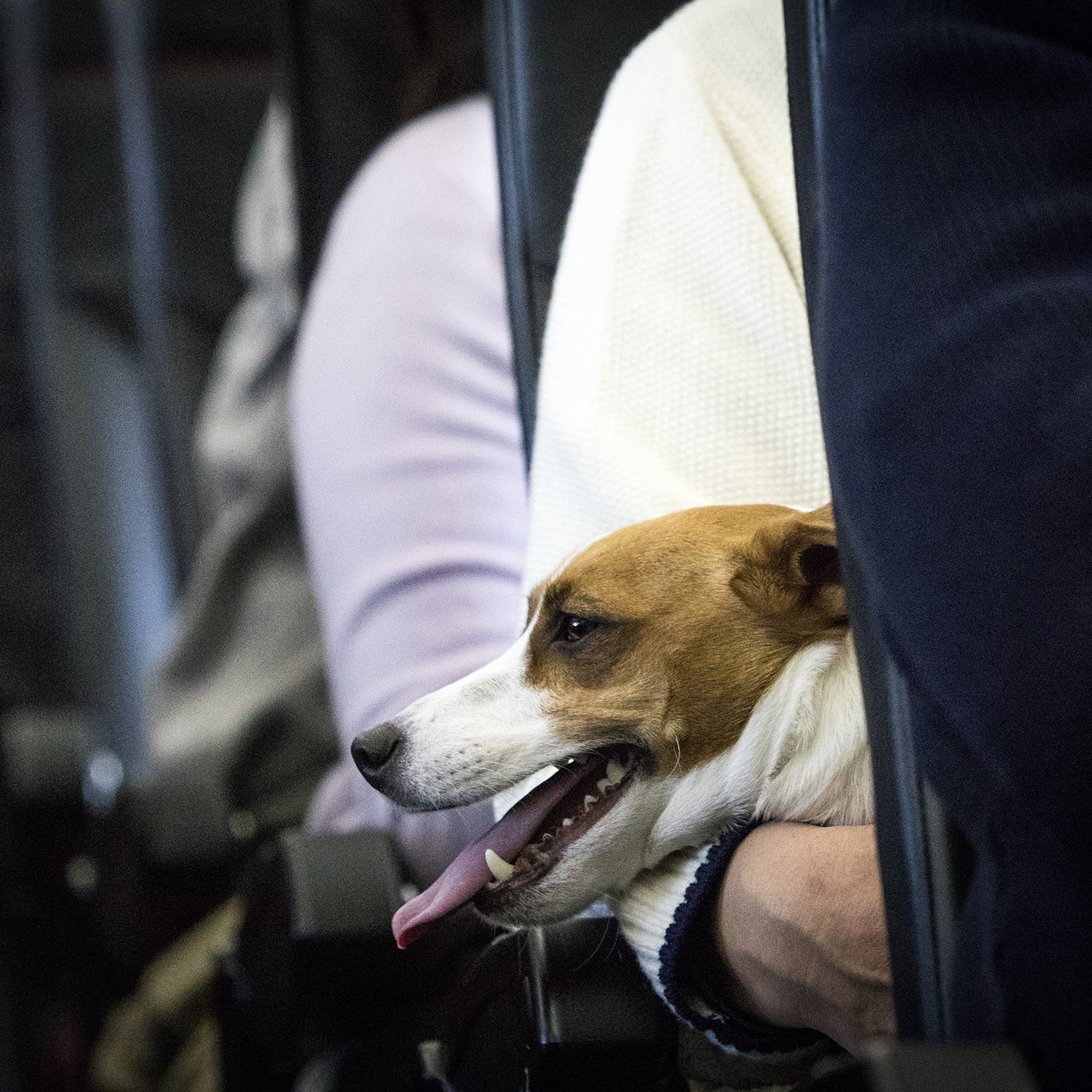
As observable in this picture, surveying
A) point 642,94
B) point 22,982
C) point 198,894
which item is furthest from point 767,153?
point 22,982

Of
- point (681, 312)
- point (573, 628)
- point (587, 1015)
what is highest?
point (681, 312)

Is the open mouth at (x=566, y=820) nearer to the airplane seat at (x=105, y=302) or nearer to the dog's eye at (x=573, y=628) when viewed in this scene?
the dog's eye at (x=573, y=628)

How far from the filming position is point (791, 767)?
361 millimetres

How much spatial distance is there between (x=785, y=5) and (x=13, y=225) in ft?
3.44

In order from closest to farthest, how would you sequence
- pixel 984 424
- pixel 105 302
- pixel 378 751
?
pixel 984 424 < pixel 378 751 < pixel 105 302

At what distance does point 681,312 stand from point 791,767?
0.64 ft

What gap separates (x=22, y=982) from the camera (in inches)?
34.2

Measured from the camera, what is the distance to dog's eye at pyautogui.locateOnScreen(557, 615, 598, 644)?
392 mm

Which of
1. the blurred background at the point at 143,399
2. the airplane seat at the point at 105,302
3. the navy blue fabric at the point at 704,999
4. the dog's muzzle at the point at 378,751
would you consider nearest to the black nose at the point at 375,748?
the dog's muzzle at the point at 378,751

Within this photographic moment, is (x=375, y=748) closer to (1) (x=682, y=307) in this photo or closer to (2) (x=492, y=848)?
(2) (x=492, y=848)

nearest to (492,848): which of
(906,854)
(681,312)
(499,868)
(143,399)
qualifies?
(499,868)

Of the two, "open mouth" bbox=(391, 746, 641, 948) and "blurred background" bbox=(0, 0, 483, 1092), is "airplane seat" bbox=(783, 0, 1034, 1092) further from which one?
"blurred background" bbox=(0, 0, 483, 1092)

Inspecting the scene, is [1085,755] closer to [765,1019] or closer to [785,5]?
[765,1019]

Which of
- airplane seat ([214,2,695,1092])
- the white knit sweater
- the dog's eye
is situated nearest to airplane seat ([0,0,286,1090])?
airplane seat ([214,2,695,1092])
